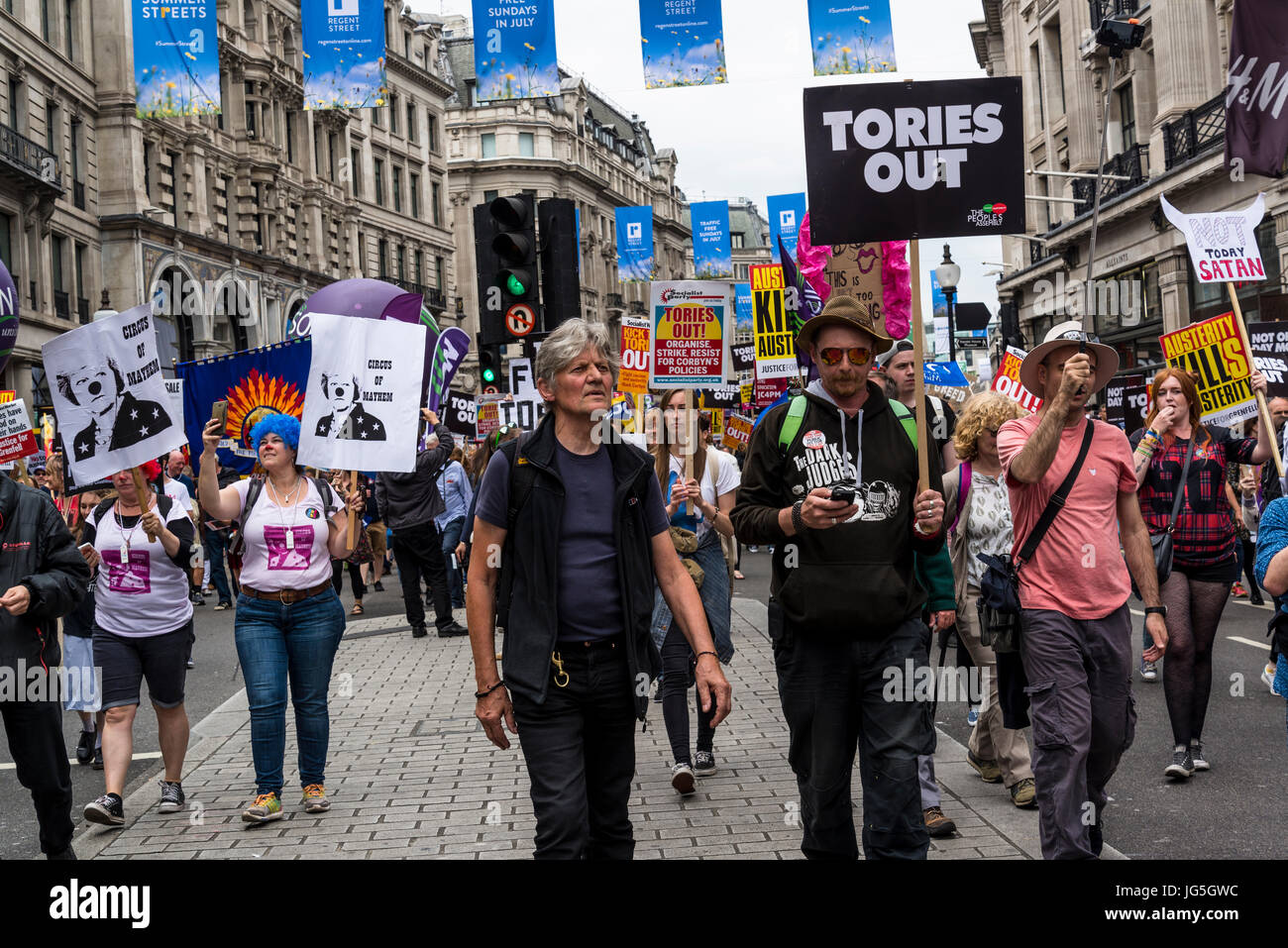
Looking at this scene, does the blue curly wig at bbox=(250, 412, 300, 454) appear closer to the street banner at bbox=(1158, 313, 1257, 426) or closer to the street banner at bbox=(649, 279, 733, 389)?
the street banner at bbox=(649, 279, 733, 389)

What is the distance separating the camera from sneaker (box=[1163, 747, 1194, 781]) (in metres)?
6.73

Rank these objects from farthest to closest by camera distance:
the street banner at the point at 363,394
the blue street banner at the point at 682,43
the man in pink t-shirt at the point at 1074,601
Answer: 1. the blue street banner at the point at 682,43
2. the street banner at the point at 363,394
3. the man in pink t-shirt at the point at 1074,601

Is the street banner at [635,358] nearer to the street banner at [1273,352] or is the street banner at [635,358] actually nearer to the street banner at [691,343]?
the street banner at [691,343]

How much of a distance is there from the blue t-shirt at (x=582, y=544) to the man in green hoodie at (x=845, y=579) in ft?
1.90

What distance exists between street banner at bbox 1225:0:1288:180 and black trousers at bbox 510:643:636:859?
6.86 metres

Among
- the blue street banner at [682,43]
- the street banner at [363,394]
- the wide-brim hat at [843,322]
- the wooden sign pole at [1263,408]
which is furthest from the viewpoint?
the blue street banner at [682,43]

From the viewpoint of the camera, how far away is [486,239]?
12.4 m

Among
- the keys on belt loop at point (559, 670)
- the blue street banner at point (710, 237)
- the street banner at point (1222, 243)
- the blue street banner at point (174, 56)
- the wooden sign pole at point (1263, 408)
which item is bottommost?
the keys on belt loop at point (559, 670)

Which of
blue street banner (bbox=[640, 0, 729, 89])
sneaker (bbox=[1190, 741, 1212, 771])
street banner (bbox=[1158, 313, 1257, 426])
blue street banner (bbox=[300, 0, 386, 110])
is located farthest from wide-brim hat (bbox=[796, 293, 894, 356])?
blue street banner (bbox=[300, 0, 386, 110])

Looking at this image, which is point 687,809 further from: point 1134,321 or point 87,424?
point 1134,321

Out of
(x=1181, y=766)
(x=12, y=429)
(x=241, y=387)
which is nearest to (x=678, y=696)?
(x=1181, y=766)

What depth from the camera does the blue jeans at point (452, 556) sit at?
15.1m

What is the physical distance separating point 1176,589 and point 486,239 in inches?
287

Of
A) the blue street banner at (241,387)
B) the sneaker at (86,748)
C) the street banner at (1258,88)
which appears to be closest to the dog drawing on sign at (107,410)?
the blue street banner at (241,387)
